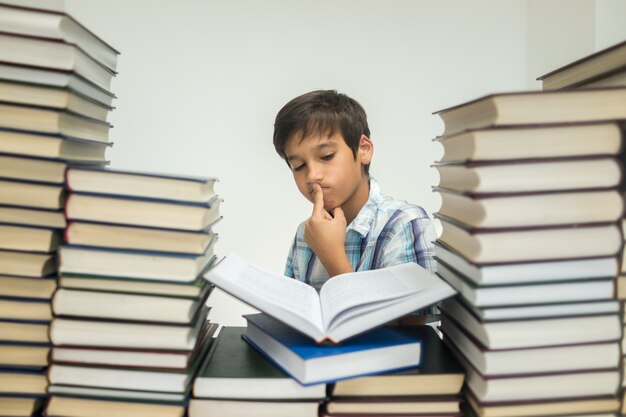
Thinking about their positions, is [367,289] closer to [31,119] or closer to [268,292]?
[268,292]

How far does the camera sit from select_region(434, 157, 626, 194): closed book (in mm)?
542

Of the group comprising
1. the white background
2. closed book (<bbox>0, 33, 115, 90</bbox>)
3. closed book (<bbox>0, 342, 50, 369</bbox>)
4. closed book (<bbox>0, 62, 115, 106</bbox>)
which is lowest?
closed book (<bbox>0, 342, 50, 369</bbox>)

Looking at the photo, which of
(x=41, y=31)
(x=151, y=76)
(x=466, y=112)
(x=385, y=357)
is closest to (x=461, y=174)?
(x=466, y=112)

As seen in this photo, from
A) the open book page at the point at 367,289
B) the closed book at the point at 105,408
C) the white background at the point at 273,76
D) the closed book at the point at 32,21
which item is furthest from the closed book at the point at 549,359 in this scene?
the white background at the point at 273,76

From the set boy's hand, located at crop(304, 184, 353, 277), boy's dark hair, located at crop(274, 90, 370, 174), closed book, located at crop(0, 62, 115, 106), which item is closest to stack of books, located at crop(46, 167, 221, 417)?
closed book, located at crop(0, 62, 115, 106)

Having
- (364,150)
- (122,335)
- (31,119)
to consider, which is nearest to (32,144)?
(31,119)

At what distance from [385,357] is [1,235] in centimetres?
48

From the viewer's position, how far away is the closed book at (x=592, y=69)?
1.88 ft

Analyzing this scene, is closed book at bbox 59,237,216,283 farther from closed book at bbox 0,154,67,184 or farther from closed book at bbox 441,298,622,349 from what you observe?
closed book at bbox 441,298,622,349

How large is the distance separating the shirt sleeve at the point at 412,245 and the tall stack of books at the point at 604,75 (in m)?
0.51

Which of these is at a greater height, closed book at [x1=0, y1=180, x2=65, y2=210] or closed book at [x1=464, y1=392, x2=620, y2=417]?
closed book at [x1=0, y1=180, x2=65, y2=210]

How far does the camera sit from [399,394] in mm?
595

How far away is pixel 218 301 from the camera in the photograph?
2.17 meters

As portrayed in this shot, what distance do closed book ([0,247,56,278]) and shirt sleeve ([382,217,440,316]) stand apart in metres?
0.74
